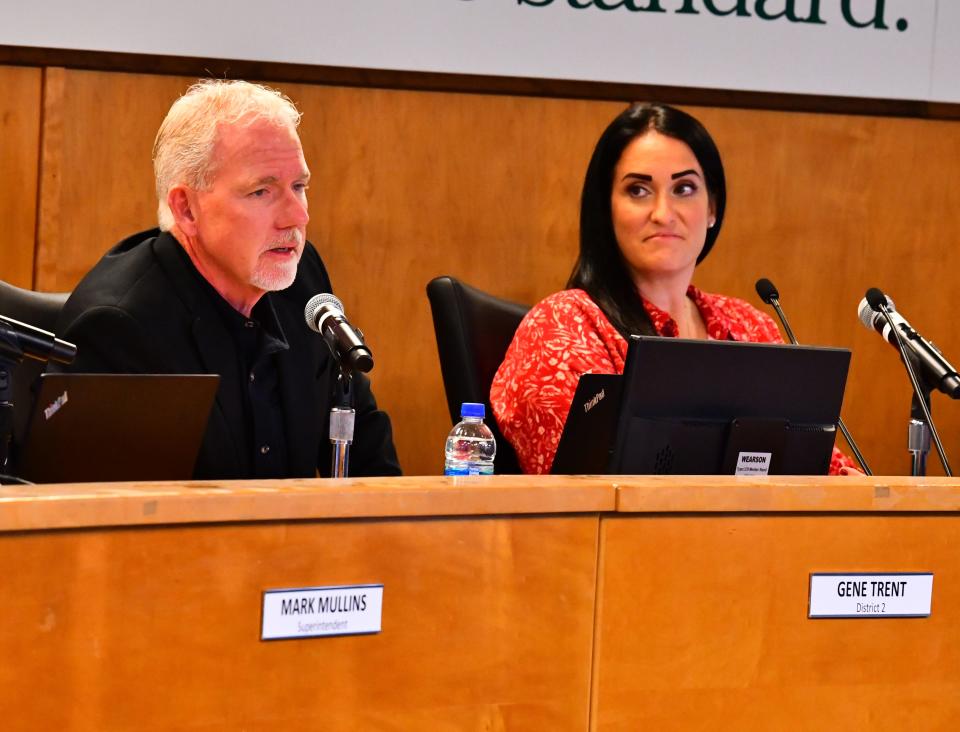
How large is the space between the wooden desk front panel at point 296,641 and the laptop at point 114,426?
45cm

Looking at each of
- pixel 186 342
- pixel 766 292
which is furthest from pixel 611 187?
pixel 186 342

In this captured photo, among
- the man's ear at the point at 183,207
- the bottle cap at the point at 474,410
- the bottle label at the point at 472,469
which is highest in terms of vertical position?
the man's ear at the point at 183,207

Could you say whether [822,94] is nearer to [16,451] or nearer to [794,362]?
[794,362]

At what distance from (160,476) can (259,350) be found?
23.1 inches

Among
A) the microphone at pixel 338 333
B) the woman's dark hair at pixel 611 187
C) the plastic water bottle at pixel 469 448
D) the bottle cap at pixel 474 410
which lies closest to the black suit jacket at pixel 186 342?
the plastic water bottle at pixel 469 448

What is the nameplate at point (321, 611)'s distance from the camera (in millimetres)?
1160

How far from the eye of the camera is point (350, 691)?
120 cm

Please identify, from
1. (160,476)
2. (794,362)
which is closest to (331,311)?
(160,476)

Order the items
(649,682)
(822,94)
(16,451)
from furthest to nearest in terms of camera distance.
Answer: (822,94) < (16,451) < (649,682)

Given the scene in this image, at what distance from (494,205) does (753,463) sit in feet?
4.96

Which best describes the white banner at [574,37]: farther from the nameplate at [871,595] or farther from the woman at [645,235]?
the nameplate at [871,595]

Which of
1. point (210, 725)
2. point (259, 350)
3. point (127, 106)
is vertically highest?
point (127, 106)

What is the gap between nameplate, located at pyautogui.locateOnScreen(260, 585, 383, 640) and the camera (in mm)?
1160

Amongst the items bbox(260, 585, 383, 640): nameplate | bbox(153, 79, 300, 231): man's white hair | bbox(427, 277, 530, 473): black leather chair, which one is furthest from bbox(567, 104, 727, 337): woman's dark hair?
bbox(260, 585, 383, 640): nameplate
